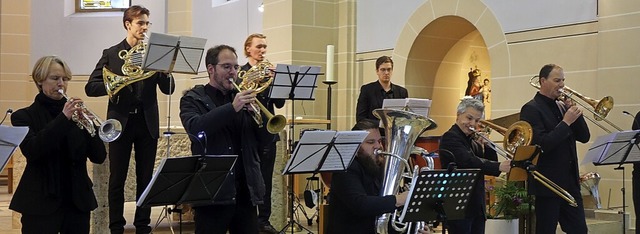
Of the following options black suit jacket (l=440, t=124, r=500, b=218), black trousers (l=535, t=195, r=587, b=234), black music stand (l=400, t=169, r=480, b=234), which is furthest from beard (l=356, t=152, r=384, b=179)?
black trousers (l=535, t=195, r=587, b=234)

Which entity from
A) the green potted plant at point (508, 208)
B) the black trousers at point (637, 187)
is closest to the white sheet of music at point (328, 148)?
the green potted plant at point (508, 208)

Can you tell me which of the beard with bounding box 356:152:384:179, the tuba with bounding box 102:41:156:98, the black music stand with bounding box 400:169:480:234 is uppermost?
the tuba with bounding box 102:41:156:98

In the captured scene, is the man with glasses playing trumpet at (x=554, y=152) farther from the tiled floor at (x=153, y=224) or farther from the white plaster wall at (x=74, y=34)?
the white plaster wall at (x=74, y=34)

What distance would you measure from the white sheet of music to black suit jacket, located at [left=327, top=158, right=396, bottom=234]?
0.07m

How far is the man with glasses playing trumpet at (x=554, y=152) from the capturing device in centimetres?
598

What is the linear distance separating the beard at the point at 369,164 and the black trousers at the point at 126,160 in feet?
6.29

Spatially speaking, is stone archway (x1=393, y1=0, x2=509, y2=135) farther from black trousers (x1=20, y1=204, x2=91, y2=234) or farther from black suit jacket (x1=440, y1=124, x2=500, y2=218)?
black trousers (x1=20, y1=204, x2=91, y2=234)

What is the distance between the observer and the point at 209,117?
4254 millimetres

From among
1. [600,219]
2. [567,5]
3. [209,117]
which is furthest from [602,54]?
[209,117]

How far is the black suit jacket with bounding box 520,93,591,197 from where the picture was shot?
5973 mm

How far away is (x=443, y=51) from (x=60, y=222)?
7577 mm

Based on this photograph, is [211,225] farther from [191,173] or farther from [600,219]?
[600,219]

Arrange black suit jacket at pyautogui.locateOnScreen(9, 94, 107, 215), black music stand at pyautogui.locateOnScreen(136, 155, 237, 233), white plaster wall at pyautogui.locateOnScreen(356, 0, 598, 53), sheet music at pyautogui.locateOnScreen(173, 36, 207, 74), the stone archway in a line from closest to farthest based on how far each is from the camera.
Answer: black music stand at pyautogui.locateOnScreen(136, 155, 237, 233) < black suit jacket at pyautogui.locateOnScreen(9, 94, 107, 215) < sheet music at pyautogui.locateOnScreen(173, 36, 207, 74) < white plaster wall at pyautogui.locateOnScreen(356, 0, 598, 53) < the stone archway

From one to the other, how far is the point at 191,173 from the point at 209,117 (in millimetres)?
321
